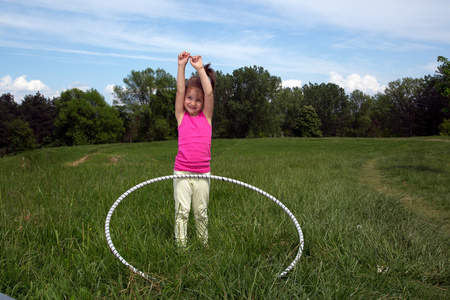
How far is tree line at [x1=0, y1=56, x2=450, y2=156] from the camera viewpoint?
6100 cm

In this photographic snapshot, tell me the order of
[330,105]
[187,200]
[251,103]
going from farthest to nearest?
1. [330,105]
2. [251,103]
3. [187,200]

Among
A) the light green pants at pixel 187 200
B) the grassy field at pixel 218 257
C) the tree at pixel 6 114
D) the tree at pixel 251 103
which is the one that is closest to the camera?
the grassy field at pixel 218 257

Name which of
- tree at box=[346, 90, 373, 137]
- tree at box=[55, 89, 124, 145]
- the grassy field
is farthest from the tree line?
the grassy field

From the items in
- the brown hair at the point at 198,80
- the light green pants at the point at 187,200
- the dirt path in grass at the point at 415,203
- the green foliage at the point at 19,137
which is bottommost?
the green foliage at the point at 19,137

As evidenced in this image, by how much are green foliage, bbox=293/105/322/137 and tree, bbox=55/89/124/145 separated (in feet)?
113

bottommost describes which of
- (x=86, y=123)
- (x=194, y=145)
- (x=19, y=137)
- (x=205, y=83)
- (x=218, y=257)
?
(x=19, y=137)

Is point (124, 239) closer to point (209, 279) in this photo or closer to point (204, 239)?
point (204, 239)

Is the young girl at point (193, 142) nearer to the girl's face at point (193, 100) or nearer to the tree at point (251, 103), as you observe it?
the girl's face at point (193, 100)

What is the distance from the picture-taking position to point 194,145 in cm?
368

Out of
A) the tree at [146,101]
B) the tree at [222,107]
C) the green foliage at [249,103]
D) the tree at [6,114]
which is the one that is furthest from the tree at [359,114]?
the tree at [6,114]

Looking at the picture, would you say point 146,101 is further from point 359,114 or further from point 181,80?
point 181,80

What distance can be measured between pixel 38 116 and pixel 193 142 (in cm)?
8069

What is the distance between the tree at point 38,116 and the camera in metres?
72.2

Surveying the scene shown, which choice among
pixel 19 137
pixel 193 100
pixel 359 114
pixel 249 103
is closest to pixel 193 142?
pixel 193 100
